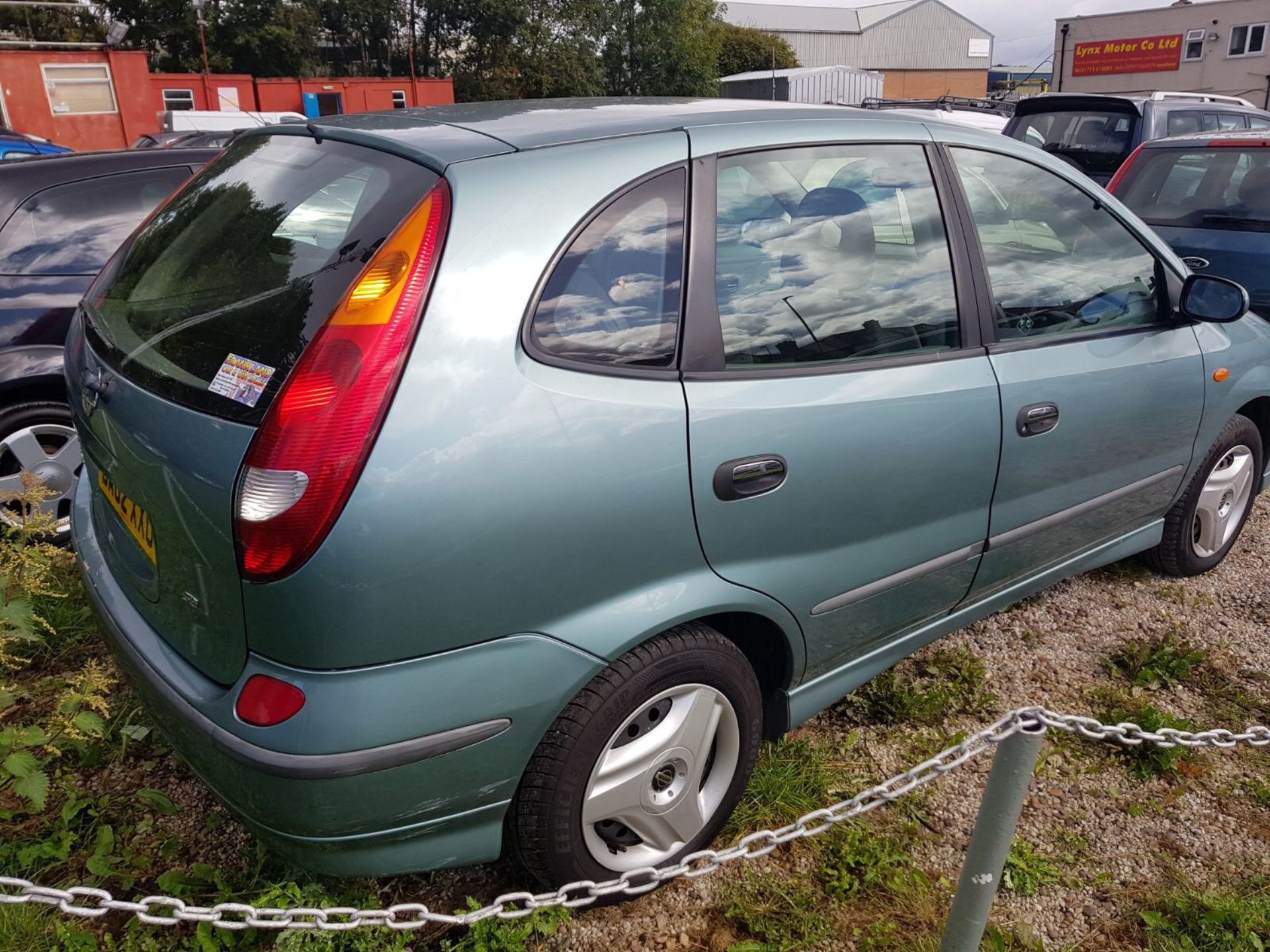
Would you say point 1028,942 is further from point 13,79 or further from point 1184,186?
point 13,79

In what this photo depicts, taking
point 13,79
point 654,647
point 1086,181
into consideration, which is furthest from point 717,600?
point 13,79

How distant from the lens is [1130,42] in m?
42.0

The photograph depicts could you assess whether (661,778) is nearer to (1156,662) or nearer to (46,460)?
(1156,662)

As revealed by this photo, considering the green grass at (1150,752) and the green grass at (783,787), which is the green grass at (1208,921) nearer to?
the green grass at (1150,752)

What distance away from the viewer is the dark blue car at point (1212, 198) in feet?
16.5

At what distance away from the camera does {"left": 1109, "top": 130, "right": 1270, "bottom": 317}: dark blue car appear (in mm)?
5023

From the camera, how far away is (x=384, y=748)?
64.3 inches

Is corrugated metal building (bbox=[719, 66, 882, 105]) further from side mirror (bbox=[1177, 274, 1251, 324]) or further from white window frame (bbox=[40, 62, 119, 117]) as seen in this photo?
side mirror (bbox=[1177, 274, 1251, 324])

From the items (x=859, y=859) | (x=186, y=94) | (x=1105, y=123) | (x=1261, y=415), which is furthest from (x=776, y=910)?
Result: (x=186, y=94)

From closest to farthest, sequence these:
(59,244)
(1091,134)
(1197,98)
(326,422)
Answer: (326,422) → (59,244) → (1091,134) → (1197,98)

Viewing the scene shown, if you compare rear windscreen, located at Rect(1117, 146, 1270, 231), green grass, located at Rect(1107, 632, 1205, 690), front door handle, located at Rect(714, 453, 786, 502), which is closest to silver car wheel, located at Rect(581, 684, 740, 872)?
front door handle, located at Rect(714, 453, 786, 502)

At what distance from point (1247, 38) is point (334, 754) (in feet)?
160

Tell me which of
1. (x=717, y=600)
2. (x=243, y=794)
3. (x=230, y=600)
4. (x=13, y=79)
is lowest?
(x=243, y=794)

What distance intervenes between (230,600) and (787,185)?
1522 mm
